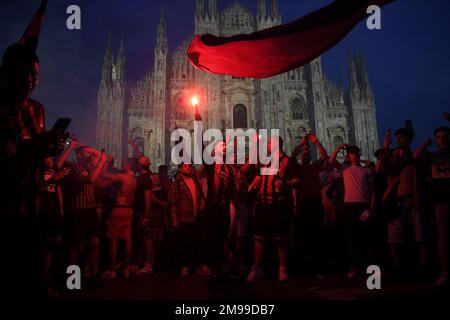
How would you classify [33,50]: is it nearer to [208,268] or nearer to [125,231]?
[125,231]

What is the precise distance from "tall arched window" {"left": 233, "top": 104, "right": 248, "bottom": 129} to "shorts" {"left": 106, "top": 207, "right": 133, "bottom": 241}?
2497cm

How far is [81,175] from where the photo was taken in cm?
390

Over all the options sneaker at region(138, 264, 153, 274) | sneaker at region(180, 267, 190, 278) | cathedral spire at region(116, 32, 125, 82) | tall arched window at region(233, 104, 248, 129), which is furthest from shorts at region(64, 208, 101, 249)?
cathedral spire at region(116, 32, 125, 82)

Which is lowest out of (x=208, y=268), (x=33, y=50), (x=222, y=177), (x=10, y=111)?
(x=208, y=268)

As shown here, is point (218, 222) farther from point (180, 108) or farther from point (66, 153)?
point (180, 108)

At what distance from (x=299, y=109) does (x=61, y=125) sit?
3039 cm

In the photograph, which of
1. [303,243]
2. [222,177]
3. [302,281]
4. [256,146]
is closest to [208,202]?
[222,177]

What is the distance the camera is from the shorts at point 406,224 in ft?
12.3

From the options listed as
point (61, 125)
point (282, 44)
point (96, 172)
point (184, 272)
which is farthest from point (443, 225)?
point (96, 172)

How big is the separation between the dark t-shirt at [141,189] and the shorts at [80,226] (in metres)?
1.09

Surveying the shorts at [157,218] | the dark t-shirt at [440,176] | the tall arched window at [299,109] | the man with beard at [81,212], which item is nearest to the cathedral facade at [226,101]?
the tall arched window at [299,109]

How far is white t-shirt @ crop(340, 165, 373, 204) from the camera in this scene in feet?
14.1

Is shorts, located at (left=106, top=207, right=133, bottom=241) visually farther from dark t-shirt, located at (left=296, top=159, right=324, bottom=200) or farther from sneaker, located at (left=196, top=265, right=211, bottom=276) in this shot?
dark t-shirt, located at (left=296, top=159, right=324, bottom=200)
